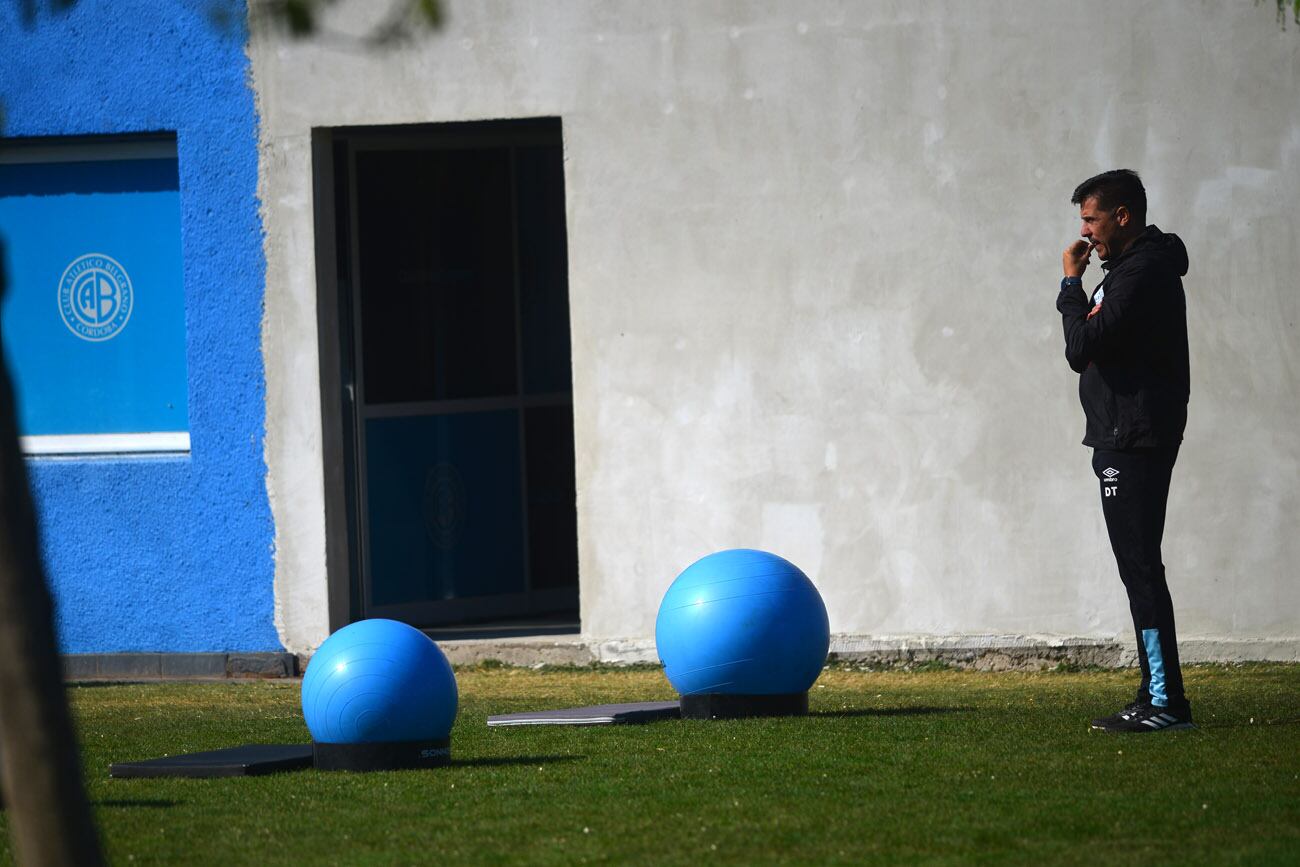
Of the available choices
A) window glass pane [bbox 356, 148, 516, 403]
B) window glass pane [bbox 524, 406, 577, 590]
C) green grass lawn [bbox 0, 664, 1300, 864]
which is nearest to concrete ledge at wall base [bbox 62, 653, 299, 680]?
window glass pane [bbox 356, 148, 516, 403]

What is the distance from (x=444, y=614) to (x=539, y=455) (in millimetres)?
1518

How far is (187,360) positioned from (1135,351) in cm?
657

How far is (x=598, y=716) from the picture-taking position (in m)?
8.42

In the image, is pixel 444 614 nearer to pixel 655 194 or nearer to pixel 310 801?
pixel 655 194

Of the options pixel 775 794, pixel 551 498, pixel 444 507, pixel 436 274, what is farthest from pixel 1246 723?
pixel 436 274

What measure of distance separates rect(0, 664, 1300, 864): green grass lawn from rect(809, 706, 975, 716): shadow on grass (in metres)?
0.01

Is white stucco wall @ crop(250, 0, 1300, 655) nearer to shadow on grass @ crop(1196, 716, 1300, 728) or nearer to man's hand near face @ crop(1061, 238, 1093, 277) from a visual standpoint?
shadow on grass @ crop(1196, 716, 1300, 728)

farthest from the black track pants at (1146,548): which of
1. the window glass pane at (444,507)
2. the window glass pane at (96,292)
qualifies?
the window glass pane at (96,292)

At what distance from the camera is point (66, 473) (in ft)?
39.4

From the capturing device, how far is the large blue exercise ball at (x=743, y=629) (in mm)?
8094

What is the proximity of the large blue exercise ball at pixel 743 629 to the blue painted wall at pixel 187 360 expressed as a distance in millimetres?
4290

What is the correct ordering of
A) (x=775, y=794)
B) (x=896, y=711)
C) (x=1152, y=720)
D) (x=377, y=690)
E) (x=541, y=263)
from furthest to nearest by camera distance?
(x=541, y=263)
(x=896, y=711)
(x=1152, y=720)
(x=377, y=690)
(x=775, y=794)

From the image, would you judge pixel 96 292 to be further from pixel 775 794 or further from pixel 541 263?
pixel 775 794

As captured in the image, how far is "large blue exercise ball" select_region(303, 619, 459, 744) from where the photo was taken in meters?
7.01
